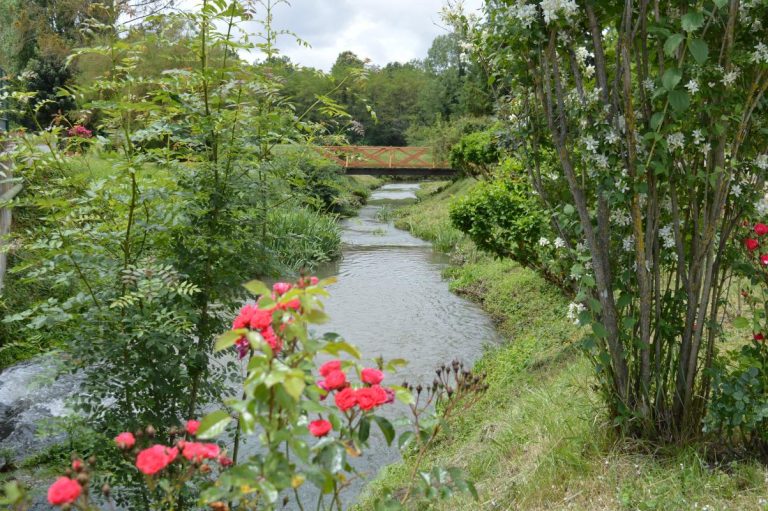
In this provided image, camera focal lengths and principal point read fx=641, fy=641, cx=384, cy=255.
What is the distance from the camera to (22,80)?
250cm

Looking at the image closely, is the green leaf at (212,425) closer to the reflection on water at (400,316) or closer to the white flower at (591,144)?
the white flower at (591,144)

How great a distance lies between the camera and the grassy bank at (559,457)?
7.76 ft

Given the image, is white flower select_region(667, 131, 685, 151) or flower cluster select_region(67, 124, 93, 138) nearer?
white flower select_region(667, 131, 685, 151)

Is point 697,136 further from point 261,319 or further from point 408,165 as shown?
point 408,165

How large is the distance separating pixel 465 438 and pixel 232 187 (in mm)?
2325

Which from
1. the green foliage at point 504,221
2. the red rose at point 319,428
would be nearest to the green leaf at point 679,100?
the red rose at point 319,428

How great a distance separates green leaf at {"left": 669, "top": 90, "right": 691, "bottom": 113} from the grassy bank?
1.31 m

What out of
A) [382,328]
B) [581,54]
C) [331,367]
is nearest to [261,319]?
[331,367]

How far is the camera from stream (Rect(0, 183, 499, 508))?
4.16 metres

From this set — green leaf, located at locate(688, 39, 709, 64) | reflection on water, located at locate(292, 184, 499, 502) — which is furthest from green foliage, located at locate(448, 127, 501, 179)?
green leaf, located at locate(688, 39, 709, 64)

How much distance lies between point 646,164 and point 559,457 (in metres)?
1.28

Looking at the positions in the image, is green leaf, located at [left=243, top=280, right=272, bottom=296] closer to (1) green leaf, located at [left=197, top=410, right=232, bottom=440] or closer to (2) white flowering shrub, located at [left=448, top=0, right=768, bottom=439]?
(1) green leaf, located at [left=197, top=410, right=232, bottom=440]

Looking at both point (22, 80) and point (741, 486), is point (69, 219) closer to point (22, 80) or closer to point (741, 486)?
point (22, 80)

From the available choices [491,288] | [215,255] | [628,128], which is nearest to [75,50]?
[215,255]
